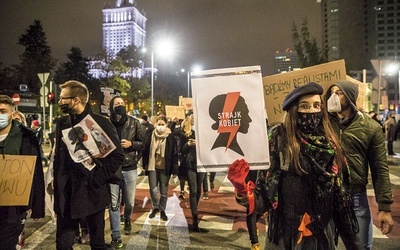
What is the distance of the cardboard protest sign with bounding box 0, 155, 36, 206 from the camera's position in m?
3.30

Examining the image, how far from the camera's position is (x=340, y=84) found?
341 centimetres

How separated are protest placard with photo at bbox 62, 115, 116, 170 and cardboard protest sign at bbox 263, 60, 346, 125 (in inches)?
71.2

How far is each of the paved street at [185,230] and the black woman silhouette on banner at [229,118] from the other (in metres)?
2.98

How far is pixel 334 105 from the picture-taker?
3.26 metres

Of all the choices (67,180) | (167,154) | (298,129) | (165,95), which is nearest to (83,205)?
(67,180)

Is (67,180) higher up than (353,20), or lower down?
lower down

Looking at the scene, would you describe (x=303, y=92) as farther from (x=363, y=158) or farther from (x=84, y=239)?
(x=84, y=239)

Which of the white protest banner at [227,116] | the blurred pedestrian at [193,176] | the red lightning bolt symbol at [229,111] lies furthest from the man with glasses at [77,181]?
the blurred pedestrian at [193,176]

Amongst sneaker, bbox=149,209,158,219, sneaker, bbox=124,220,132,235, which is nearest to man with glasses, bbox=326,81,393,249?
sneaker, bbox=124,220,132,235

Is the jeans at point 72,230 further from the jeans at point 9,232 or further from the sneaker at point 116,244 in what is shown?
the sneaker at point 116,244

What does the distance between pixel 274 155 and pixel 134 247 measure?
3356mm

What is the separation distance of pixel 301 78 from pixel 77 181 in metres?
2.50

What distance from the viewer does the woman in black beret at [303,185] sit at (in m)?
2.34

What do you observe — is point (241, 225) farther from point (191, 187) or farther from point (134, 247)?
point (134, 247)
